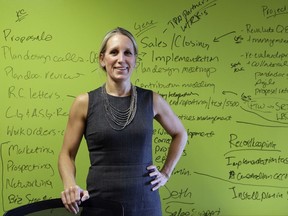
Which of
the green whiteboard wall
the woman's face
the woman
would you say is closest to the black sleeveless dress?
the woman

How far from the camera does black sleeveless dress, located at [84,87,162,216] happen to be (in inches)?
48.4

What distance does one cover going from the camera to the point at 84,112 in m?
1.28

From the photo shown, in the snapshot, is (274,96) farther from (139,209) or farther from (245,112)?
(139,209)

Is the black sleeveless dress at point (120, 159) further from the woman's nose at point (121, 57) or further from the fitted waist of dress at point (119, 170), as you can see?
the woman's nose at point (121, 57)

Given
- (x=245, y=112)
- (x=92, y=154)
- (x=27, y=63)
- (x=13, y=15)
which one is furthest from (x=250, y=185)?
(x=13, y=15)

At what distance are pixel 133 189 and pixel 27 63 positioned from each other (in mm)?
944

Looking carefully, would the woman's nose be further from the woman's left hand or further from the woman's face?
the woman's left hand

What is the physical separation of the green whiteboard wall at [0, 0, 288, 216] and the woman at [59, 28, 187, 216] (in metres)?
0.51

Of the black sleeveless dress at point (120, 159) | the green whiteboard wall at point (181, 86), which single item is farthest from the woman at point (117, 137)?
the green whiteboard wall at point (181, 86)

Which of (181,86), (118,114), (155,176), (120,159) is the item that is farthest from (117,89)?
(181,86)

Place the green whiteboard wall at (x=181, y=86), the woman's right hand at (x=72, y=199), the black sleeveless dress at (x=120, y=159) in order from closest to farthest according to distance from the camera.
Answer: the woman's right hand at (x=72, y=199), the black sleeveless dress at (x=120, y=159), the green whiteboard wall at (x=181, y=86)

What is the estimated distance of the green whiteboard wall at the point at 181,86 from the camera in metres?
1.75

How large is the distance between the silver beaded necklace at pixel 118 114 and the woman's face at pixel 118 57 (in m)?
0.10

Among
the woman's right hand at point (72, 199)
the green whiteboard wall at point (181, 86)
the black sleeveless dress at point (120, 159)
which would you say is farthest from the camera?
the green whiteboard wall at point (181, 86)
